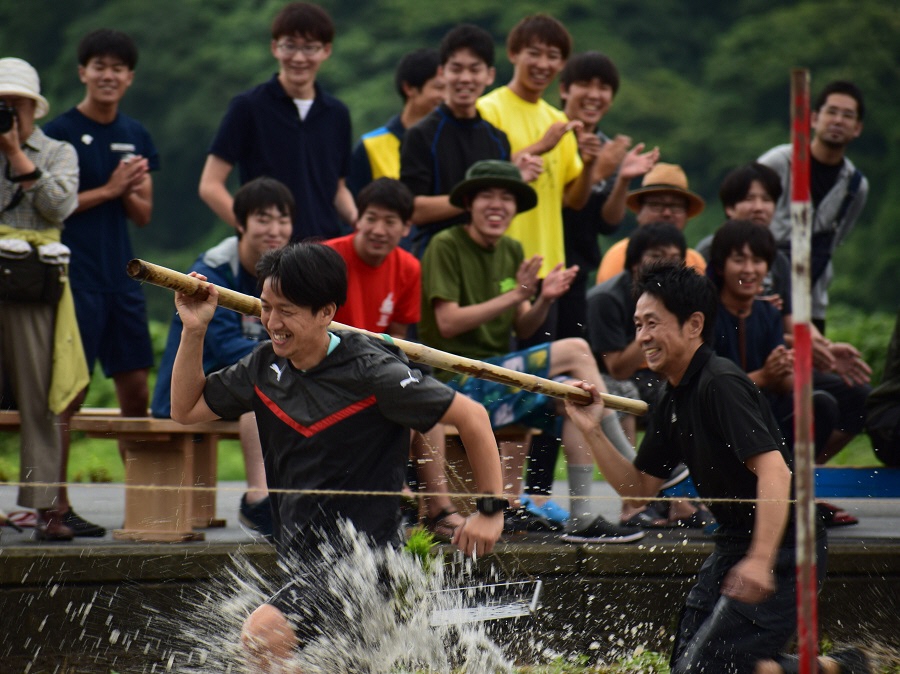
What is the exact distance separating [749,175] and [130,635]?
13.5 ft

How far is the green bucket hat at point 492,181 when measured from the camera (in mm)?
6816

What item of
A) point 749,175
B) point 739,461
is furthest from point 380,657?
point 749,175

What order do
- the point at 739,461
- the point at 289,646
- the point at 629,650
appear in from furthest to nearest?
the point at 629,650, the point at 739,461, the point at 289,646

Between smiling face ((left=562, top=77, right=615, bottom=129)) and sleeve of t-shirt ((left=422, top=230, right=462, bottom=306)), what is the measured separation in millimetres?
1552

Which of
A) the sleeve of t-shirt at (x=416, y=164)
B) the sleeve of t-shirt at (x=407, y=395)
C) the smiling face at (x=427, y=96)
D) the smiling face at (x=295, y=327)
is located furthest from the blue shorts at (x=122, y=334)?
the sleeve of t-shirt at (x=407, y=395)

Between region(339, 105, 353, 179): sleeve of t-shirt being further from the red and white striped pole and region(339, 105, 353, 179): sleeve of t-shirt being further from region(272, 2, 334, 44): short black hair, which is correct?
the red and white striped pole

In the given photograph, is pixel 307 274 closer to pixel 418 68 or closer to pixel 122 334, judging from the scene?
pixel 122 334

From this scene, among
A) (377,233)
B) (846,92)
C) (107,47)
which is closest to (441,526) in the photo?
(377,233)

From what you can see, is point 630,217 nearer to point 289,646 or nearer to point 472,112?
point 472,112

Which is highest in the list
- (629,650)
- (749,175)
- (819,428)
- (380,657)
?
(749,175)

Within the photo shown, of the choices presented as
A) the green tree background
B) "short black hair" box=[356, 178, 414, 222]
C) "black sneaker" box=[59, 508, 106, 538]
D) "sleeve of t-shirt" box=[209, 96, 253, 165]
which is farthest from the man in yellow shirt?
the green tree background

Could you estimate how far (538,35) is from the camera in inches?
301

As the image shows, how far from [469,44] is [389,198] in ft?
4.25

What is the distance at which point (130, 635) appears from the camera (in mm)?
5930
